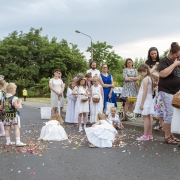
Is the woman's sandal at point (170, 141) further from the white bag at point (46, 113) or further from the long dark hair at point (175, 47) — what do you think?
the white bag at point (46, 113)

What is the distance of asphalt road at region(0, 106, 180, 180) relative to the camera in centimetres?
483

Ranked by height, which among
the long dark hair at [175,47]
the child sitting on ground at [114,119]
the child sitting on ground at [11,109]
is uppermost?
the long dark hair at [175,47]

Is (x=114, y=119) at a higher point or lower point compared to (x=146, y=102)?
lower

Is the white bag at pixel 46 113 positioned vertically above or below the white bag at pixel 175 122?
below

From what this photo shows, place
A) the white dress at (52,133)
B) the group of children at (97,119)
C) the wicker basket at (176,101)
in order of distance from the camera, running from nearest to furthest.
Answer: the wicker basket at (176,101) → the group of children at (97,119) → the white dress at (52,133)

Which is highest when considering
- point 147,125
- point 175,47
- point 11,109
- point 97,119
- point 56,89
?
point 175,47

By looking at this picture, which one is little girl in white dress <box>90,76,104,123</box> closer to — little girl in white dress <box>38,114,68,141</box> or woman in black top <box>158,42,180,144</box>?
little girl in white dress <box>38,114,68,141</box>

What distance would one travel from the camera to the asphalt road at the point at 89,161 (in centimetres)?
483

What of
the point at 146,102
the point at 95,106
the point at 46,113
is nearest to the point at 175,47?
the point at 146,102

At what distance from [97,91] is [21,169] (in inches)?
231

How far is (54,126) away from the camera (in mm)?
8422

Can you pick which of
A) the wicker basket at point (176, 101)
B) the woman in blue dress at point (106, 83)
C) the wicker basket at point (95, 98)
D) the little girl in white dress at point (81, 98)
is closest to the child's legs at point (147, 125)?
the wicker basket at point (176, 101)

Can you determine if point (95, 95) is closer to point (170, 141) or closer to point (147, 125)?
point (147, 125)

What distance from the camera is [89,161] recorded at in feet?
18.9
